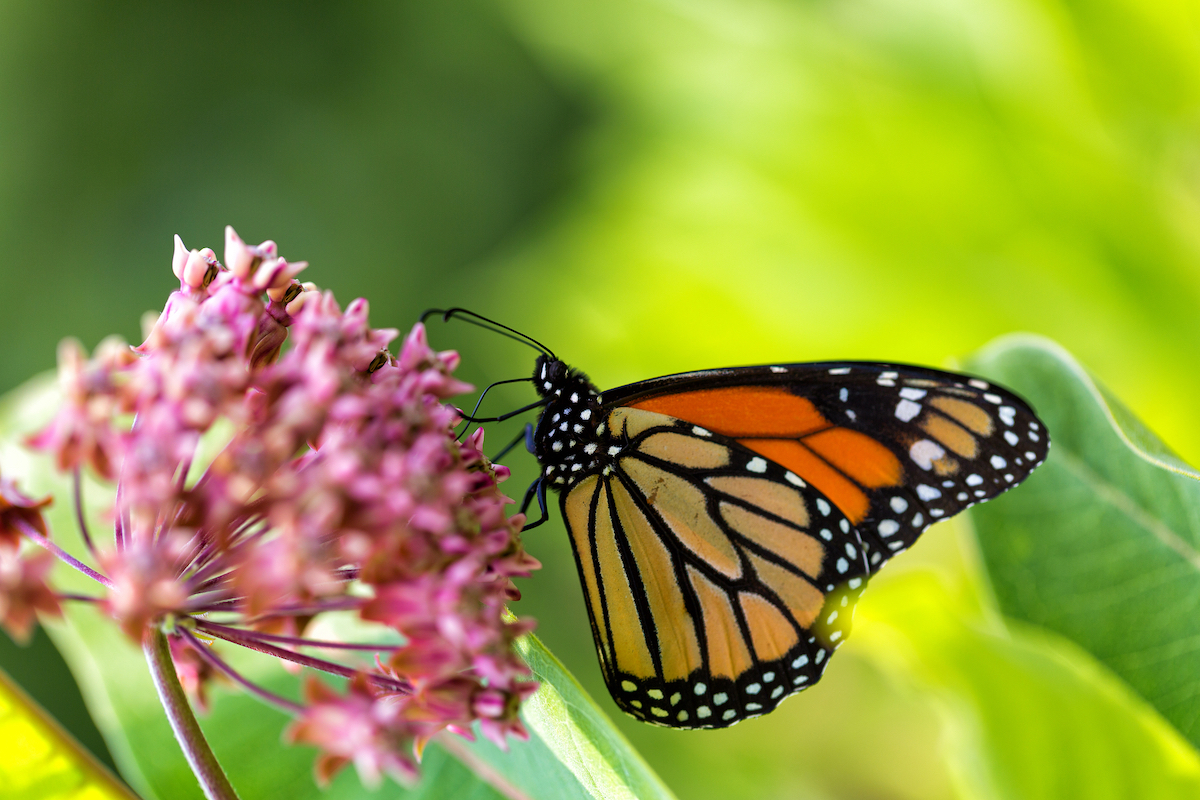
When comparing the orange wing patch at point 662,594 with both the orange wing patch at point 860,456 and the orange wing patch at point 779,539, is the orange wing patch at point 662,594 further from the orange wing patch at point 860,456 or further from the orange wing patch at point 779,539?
the orange wing patch at point 860,456

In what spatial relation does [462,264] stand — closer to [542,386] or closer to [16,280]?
[16,280]

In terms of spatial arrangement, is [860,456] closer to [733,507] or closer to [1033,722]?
[733,507]

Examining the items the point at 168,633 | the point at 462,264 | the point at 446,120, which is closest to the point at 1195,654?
the point at 168,633

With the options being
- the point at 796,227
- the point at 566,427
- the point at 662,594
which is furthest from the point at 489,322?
the point at 796,227

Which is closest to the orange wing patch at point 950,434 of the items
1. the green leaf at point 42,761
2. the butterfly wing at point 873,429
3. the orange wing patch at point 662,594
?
the butterfly wing at point 873,429

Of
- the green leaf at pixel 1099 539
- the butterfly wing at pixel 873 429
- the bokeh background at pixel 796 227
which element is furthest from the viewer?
the bokeh background at pixel 796 227
